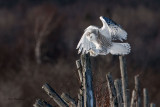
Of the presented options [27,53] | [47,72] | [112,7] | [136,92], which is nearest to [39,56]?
[27,53]

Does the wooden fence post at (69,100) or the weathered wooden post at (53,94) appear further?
the wooden fence post at (69,100)

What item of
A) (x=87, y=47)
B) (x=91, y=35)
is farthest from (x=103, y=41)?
(x=87, y=47)

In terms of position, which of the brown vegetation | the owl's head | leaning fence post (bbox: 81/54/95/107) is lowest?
leaning fence post (bbox: 81/54/95/107)

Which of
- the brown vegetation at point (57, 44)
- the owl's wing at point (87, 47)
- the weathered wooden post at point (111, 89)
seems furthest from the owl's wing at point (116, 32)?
the brown vegetation at point (57, 44)

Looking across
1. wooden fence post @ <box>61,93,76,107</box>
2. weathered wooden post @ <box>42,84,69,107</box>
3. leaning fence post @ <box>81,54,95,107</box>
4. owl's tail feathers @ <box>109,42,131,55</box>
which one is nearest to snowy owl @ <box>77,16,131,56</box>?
owl's tail feathers @ <box>109,42,131,55</box>

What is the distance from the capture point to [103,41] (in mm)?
5336

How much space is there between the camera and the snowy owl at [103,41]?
16.8ft

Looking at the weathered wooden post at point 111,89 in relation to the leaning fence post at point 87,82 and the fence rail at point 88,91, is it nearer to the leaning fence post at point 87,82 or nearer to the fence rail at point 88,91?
the fence rail at point 88,91

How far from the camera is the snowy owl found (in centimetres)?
512

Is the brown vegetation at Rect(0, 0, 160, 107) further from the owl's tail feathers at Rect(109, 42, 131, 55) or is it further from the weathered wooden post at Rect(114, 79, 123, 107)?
the weathered wooden post at Rect(114, 79, 123, 107)

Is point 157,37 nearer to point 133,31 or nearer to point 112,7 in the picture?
point 133,31

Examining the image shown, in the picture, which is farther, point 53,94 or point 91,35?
point 91,35

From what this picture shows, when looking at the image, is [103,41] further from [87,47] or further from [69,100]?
[69,100]

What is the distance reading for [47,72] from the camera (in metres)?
20.1
